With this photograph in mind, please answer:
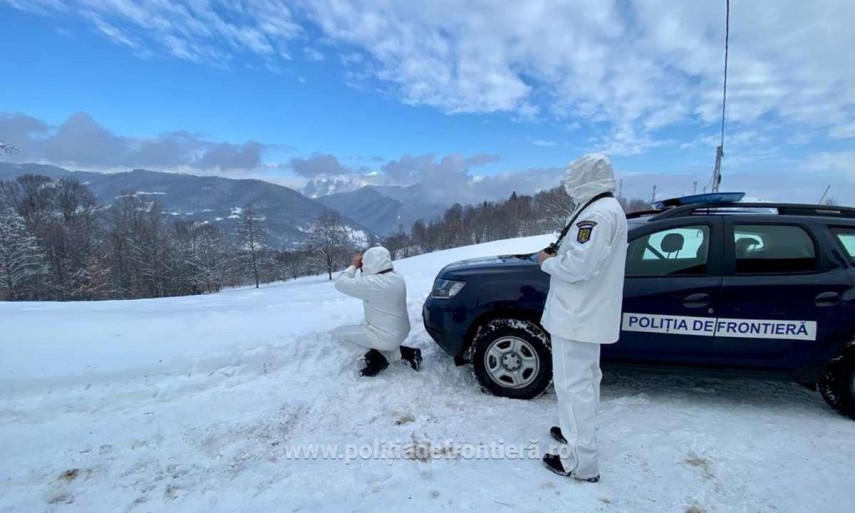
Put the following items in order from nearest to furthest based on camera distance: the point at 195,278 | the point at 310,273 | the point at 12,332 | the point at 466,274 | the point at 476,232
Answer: the point at 466,274
the point at 12,332
the point at 195,278
the point at 310,273
the point at 476,232

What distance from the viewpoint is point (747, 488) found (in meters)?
2.45

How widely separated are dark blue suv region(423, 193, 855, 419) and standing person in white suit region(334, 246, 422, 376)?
2.21 ft

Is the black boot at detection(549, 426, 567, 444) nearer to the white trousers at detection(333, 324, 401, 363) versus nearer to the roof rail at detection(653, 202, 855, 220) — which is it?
the white trousers at detection(333, 324, 401, 363)

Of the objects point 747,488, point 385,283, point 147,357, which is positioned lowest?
point 747,488

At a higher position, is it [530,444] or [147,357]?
[147,357]

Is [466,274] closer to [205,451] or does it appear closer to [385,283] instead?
[385,283]

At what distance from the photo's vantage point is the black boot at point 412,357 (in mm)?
4238

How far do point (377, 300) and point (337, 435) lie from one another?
4.57 feet

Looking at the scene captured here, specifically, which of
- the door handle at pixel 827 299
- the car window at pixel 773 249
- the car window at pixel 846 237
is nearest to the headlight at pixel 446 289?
→ the car window at pixel 773 249

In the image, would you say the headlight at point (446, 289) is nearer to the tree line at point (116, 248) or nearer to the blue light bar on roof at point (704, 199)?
the blue light bar on roof at point (704, 199)

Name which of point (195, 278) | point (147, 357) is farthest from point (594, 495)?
point (195, 278)

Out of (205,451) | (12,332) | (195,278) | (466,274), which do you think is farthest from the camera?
(195,278)

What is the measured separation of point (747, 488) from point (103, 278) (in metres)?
55.0

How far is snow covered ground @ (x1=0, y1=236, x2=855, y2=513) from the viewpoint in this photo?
2.39m
